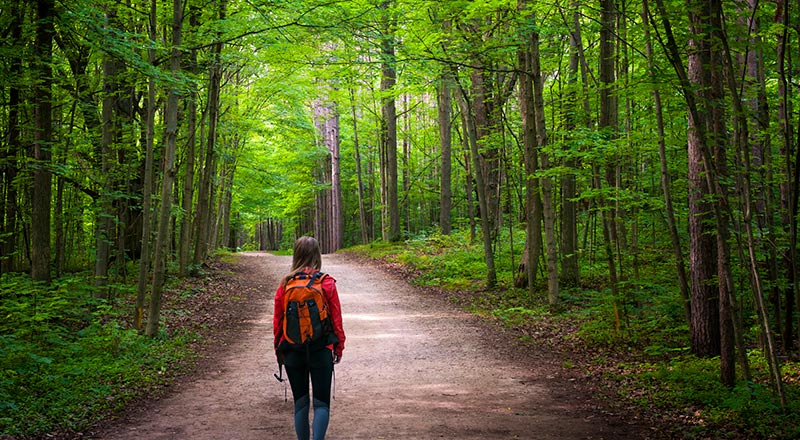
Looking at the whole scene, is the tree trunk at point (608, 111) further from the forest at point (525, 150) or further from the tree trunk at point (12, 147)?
the tree trunk at point (12, 147)

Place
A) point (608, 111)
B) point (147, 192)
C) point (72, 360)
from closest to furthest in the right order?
point (72, 360)
point (147, 192)
point (608, 111)

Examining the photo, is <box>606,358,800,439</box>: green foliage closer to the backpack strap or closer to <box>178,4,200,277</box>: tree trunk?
the backpack strap

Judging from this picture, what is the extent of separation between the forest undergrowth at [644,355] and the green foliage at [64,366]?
5.44 m

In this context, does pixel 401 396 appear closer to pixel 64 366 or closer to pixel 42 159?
pixel 64 366

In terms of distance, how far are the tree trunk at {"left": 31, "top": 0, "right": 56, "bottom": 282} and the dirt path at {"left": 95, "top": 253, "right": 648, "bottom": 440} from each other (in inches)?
123

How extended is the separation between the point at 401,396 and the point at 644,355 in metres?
3.57

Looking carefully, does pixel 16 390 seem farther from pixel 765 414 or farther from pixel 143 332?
pixel 765 414

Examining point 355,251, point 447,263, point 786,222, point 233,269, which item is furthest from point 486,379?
point 355,251

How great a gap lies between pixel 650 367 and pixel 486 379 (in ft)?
6.70

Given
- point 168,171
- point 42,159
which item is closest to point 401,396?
point 168,171

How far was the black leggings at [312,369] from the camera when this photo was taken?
4211 millimetres

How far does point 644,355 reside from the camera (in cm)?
756

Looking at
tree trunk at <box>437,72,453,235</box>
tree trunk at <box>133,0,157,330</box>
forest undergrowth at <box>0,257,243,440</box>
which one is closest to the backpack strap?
forest undergrowth at <box>0,257,243,440</box>

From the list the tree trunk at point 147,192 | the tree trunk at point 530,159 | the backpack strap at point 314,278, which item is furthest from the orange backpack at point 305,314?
the tree trunk at point 530,159
